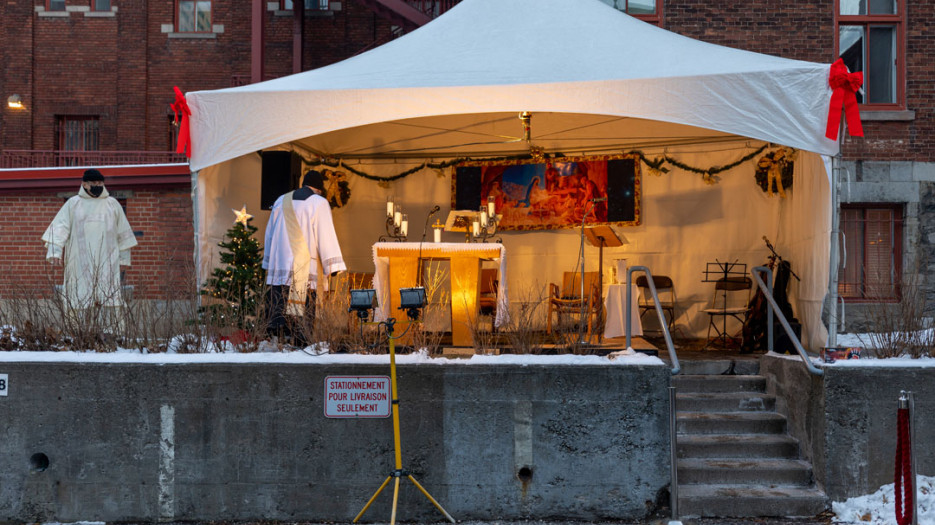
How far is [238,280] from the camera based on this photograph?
7586mm

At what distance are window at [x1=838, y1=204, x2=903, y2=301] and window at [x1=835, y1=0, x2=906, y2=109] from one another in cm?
156

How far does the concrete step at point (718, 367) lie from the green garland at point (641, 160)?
3.49m

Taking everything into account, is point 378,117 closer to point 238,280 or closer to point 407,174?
point 238,280

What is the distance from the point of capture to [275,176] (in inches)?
382

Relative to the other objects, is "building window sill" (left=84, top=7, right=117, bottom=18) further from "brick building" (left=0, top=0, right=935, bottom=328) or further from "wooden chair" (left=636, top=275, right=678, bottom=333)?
"wooden chair" (left=636, top=275, right=678, bottom=333)

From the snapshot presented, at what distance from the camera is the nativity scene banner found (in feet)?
37.7

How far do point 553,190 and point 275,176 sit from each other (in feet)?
13.1

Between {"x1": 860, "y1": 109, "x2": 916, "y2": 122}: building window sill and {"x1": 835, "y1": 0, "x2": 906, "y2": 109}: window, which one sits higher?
{"x1": 835, "y1": 0, "x2": 906, "y2": 109}: window

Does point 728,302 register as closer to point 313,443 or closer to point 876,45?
point 876,45

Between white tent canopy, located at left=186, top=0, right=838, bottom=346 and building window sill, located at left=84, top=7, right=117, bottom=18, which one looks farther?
building window sill, located at left=84, top=7, right=117, bottom=18

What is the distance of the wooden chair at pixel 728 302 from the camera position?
375 inches

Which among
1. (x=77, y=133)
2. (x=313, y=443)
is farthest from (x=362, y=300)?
(x=77, y=133)

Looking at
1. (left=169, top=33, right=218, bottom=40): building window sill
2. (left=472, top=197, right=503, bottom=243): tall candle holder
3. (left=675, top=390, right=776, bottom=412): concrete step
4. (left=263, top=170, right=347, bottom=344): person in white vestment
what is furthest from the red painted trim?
(left=675, top=390, right=776, bottom=412): concrete step

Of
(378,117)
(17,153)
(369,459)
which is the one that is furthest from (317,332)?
(17,153)
